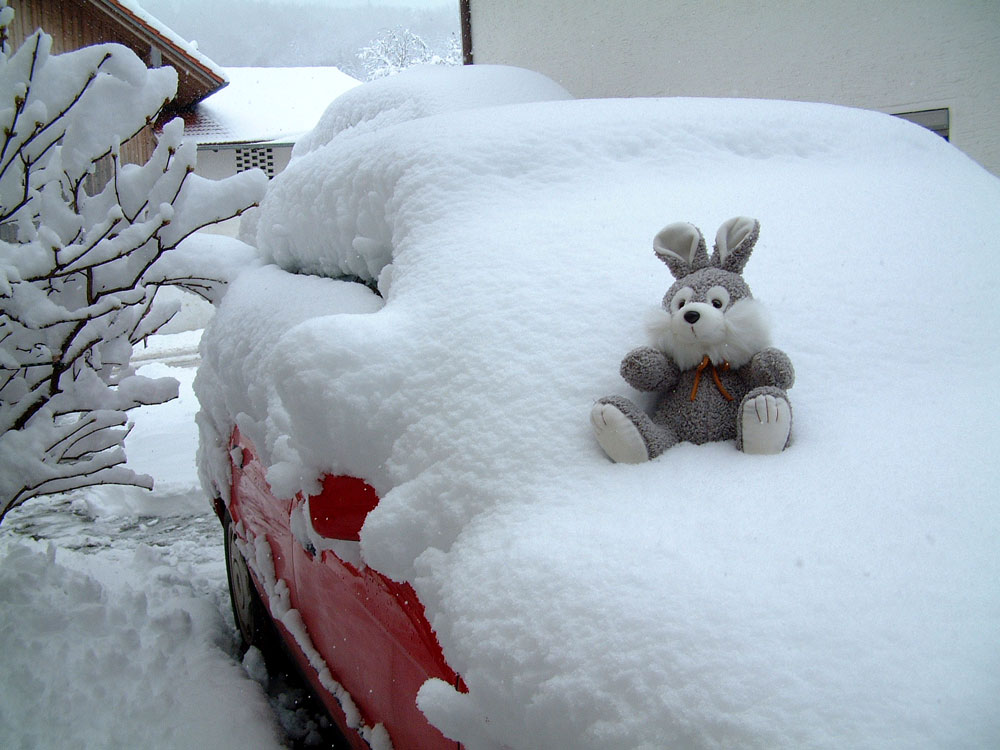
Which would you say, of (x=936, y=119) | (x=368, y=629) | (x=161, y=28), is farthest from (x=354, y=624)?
(x=161, y=28)

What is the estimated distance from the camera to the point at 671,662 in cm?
84

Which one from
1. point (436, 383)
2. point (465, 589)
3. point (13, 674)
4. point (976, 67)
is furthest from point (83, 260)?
point (976, 67)

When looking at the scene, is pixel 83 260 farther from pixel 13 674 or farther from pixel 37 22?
pixel 37 22

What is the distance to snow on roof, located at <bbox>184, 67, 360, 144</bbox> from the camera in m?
14.7

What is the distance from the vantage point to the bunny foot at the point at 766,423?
1.14m

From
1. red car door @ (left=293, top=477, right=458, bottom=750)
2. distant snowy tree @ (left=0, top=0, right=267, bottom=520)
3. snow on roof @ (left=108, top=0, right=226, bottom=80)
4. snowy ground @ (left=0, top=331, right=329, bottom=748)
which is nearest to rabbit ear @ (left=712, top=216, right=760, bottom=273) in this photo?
red car door @ (left=293, top=477, right=458, bottom=750)

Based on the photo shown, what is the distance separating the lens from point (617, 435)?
3.79 feet

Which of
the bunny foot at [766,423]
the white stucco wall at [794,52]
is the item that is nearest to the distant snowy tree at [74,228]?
the bunny foot at [766,423]

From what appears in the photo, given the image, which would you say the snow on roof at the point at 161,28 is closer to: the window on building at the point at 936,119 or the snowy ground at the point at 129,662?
the snowy ground at the point at 129,662

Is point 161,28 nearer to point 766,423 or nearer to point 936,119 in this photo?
point 936,119

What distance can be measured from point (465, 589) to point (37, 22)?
14.2 meters

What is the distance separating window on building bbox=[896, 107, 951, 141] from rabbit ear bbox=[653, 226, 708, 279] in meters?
3.43

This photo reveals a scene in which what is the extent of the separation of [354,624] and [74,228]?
168cm

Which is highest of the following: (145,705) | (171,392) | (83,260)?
(83,260)
